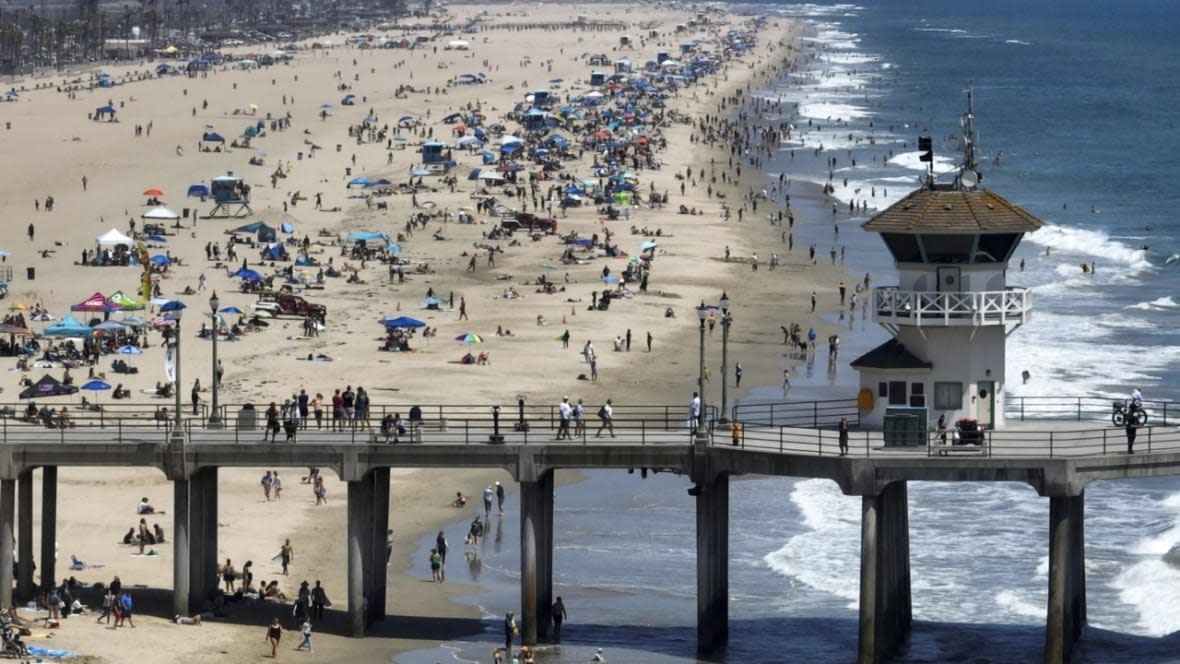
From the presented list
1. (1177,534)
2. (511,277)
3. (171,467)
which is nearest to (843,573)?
(1177,534)

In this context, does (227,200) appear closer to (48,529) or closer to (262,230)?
(262,230)

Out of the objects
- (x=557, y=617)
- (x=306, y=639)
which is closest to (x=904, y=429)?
(x=557, y=617)

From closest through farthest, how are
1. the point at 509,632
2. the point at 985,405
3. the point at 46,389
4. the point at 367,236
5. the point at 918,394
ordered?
the point at 985,405 < the point at 918,394 < the point at 509,632 < the point at 46,389 < the point at 367,236

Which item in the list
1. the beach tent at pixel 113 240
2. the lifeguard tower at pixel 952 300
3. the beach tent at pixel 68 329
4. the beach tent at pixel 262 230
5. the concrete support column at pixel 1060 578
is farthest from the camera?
the beach tent at pixel 262 230

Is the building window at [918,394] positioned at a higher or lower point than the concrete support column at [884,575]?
higher

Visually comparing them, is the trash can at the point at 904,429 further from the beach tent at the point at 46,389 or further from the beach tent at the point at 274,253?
the beach tent at the point at 274,253

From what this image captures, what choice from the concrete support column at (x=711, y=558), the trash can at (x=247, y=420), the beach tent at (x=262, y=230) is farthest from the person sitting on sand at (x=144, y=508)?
the beach tent at (x=262, y=230)
